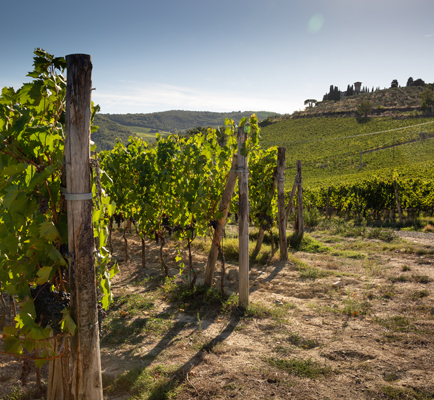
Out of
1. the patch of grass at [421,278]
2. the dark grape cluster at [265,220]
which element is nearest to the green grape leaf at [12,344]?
the dark grape cluster at [265,220]

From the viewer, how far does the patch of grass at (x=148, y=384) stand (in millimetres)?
2756

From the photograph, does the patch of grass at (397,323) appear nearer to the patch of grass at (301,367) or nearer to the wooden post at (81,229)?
the patch of grass at (301,367)

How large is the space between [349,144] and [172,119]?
14134 centimetres

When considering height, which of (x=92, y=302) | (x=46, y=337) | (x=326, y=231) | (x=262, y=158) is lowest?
(x=326, y=231)

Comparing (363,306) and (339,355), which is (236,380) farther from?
(363,306)

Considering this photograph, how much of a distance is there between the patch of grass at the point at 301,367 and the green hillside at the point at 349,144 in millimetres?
22470

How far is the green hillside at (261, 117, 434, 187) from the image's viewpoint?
31.4m

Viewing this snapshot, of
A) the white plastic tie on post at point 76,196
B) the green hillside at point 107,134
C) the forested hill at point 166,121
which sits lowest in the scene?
the white plastic tie on post at point 76,196

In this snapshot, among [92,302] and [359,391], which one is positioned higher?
[92,302]

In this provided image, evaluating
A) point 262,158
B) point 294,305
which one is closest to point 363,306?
point 294,305

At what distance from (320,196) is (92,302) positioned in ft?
53.7

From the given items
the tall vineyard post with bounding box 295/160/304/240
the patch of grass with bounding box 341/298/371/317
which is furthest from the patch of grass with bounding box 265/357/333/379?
the tall vineyard post with bounding box 295/160/304/240

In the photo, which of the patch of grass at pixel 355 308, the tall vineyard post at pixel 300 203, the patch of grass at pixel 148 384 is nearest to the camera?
the patch of grass at pixel 148 384

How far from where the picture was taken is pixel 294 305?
460cm
